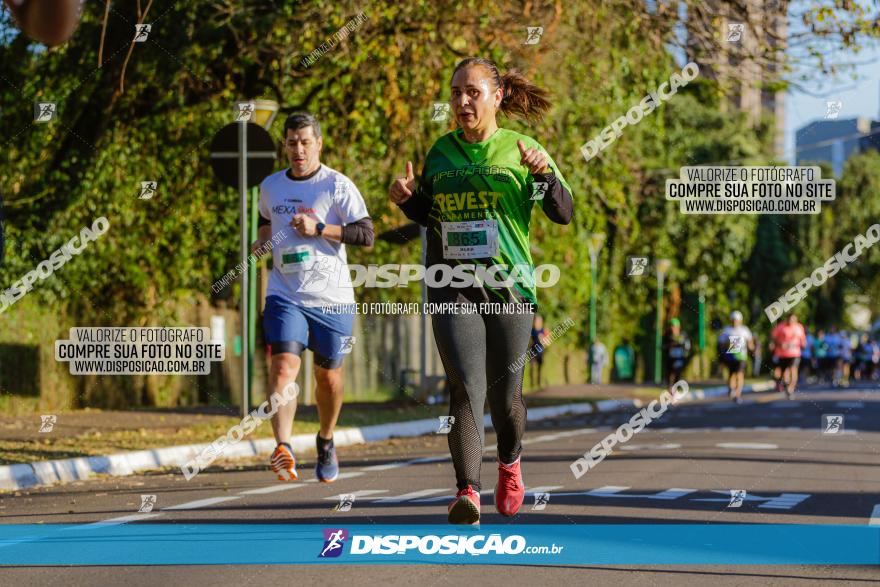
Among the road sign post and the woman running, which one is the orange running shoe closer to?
the woman running

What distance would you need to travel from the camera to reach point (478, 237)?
5.93 metres

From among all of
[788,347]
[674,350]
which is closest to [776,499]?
[674,350]

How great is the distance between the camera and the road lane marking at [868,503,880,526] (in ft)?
24.8

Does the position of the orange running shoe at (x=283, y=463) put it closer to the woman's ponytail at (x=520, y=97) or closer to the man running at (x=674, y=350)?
the woman's ponytail at (x=520, y=97)

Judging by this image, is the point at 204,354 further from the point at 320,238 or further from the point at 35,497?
the point at 320,238

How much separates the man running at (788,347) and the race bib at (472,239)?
68.1ft

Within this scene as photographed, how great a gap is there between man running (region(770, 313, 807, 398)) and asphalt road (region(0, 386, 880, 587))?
1142cm

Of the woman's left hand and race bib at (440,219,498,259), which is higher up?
the woman's left hand

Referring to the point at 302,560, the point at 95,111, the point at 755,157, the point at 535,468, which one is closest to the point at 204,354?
the point at 95,111

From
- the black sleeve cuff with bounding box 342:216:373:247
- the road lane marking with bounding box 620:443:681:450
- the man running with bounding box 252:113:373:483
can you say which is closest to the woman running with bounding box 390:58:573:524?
the black sleeve cuff with bounding box 342:216:373:247

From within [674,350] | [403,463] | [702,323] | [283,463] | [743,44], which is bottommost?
[702,323]

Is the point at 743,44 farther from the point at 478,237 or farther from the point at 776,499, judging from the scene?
the point at 478,237

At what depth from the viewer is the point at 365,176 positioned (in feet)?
63.9

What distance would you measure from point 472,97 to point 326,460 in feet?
12.0
